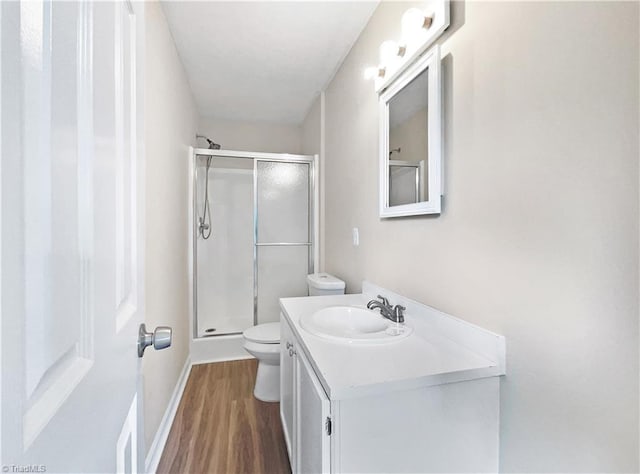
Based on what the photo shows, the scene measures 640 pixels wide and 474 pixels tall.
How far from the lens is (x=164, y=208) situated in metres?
1.82

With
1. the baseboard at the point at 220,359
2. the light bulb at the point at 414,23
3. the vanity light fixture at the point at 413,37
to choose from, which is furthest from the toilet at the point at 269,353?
the light bulb at the point at 414,23

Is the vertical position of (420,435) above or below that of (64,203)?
below

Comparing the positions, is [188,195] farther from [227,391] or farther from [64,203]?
[64,203]

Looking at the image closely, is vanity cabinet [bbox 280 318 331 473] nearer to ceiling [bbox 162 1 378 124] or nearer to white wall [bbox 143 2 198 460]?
white wall [bbox 143 2 198 460]

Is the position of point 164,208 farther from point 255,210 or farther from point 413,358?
point 413,358

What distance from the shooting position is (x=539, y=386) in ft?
2.65

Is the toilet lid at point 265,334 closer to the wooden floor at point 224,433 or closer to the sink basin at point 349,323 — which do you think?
the wooden floor at point 224,433

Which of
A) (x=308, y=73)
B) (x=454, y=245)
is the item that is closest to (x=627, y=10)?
(x=454, y=245)

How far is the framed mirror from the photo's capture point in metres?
1.14

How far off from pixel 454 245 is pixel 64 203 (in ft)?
3.62

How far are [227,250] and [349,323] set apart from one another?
7.28ft

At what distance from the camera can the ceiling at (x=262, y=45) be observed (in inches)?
66.6

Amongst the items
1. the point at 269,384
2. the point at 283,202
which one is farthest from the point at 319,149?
the point at 269,384

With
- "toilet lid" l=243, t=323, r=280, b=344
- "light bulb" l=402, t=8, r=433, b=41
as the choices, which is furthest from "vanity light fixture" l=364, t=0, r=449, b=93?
"toilet lid" l=243, t=323, r=280, b=344
